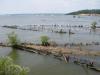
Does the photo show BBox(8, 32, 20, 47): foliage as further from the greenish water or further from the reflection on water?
the greenish water

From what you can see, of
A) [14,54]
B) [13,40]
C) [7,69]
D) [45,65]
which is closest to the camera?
[7,69]

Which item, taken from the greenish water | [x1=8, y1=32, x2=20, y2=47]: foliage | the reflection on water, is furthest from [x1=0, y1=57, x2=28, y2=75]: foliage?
[x1=8, y1=32, x2=20, y2=47]: foliage

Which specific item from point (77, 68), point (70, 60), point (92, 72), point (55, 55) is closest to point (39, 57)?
point (55, 55)

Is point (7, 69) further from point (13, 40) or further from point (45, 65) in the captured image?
point (13, 40)

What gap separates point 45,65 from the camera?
40656 millimetres

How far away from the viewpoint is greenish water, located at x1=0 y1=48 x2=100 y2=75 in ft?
120

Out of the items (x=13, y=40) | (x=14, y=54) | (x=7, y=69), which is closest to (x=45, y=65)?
(x=14, y=54)

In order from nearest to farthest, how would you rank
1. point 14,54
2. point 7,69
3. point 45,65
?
1. point 7,69
2. point 45,65
3. point 14,54

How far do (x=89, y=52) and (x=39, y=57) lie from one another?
35.9 ft

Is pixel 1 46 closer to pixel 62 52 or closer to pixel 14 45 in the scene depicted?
pixel 14 45

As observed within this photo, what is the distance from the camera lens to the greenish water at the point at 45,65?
3669 cm

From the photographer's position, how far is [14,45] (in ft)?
180

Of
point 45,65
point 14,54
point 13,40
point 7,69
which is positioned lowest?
point 45,65

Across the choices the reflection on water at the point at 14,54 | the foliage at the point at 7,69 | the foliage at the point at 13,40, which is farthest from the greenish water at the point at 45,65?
the foliage at the point at 7,69
